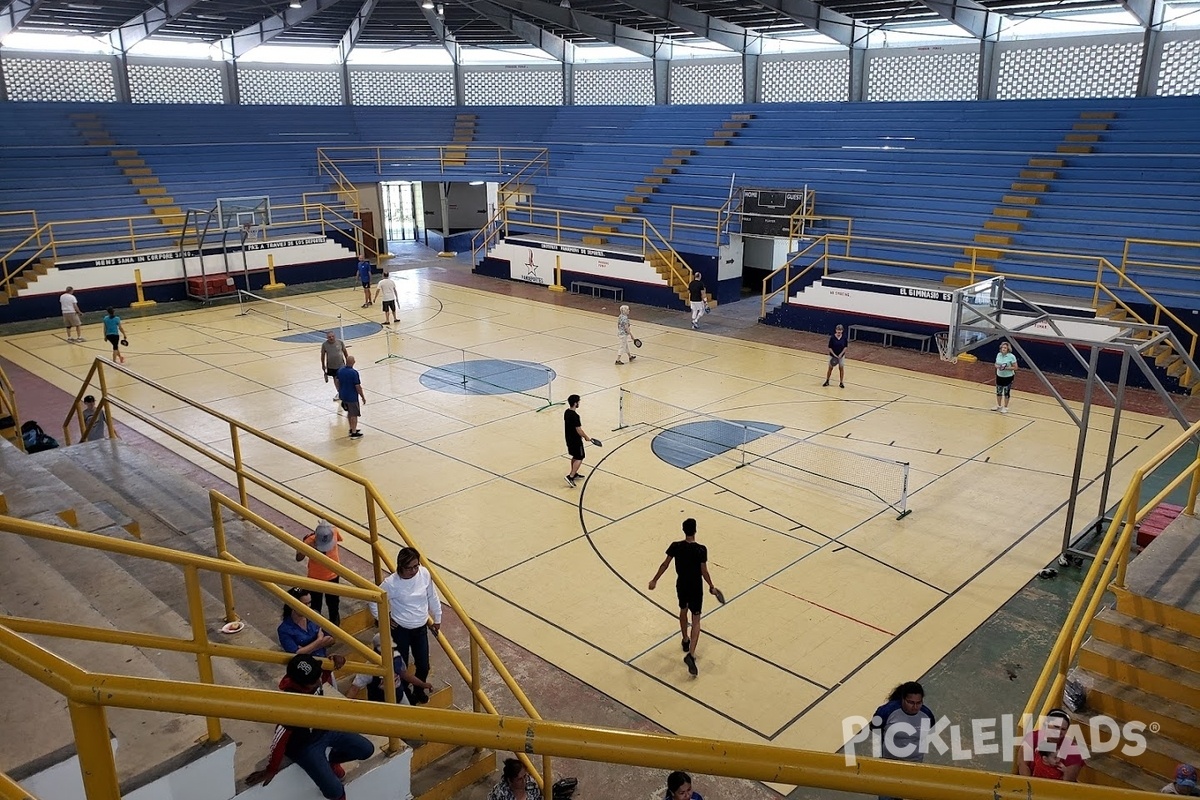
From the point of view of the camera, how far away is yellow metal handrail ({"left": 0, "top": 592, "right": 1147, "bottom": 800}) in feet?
7.15

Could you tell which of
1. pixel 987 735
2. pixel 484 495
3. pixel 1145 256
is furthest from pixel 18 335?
pixel 1145 256

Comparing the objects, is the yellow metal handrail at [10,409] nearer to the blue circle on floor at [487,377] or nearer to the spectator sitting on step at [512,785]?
the blue circle on floor at [487,377]

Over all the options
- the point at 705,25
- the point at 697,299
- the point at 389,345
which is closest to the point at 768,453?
the point at 697,299

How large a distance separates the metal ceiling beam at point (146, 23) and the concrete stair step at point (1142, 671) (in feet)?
115

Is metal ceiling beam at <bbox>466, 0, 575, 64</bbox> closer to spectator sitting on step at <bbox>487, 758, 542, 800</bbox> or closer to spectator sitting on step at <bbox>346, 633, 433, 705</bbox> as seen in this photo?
spectator sitting on step at <bbox>346, 633, 433, 705</bbox>

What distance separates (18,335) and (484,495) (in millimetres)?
18041

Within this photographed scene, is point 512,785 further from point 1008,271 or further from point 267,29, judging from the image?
point 267,29

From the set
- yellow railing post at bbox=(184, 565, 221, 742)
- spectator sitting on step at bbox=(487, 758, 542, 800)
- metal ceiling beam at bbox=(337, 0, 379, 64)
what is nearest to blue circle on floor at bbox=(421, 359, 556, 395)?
spectator sitting on step at bbox=(487, 758, 542, 800)

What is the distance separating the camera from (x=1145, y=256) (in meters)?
20.8

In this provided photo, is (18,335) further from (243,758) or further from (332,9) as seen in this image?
(243,758)

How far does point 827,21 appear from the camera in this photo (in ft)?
106

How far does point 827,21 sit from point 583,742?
3446 cm

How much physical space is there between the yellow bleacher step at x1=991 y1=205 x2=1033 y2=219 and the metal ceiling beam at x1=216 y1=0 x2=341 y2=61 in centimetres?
2565

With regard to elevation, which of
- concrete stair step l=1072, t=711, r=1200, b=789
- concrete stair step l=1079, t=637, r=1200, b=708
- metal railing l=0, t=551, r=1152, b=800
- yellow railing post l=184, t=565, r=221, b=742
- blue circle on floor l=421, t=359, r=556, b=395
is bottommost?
blue circle on floor l=421, t=359, r=556, b=395
